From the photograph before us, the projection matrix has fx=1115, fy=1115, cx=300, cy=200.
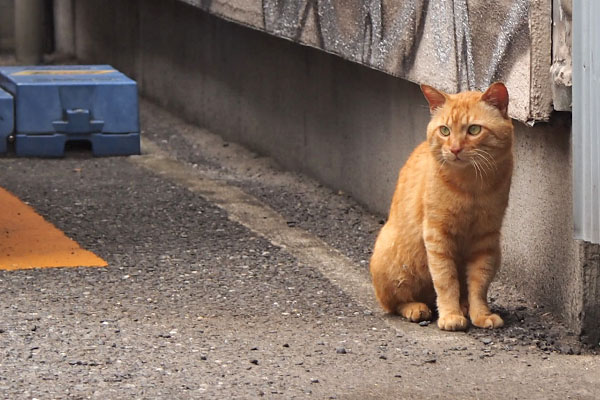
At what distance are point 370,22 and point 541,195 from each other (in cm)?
202

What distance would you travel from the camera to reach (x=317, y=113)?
28.3ft

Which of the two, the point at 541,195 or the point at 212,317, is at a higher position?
the point at 541,195

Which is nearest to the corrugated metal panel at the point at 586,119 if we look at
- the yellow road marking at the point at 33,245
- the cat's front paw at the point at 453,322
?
the cat's front paw at the point at 453,322

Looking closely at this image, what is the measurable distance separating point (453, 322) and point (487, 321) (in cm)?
16

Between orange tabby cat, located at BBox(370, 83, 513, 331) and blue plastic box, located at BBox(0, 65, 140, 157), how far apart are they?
476cm

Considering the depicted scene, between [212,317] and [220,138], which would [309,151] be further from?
[212,317]

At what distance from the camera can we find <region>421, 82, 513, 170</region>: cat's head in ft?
15.9

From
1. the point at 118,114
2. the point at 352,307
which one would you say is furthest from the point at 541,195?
the point at 118,114

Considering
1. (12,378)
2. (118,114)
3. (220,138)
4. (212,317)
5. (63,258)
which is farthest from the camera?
(220,138)

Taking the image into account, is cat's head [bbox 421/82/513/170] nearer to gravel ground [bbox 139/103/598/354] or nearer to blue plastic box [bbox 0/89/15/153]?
gravel ground [bbox 139/103/598/354]

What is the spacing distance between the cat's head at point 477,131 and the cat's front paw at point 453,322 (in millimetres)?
696

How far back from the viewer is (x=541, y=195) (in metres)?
5.42

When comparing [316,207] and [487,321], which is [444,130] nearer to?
[487,321]

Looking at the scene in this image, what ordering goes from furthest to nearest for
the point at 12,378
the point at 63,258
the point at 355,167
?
the point at 355,167, the point at 63,258, the point at 12,378
